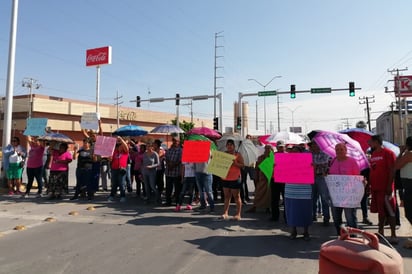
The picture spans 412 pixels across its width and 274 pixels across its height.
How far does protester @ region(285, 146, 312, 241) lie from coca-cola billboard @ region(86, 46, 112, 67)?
24.4m

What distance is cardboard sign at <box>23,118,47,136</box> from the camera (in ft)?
38.8

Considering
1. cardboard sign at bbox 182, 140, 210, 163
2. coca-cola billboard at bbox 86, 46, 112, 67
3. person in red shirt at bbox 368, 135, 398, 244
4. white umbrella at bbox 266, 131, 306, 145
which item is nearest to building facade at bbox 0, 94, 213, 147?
coca-cola billboard at bbox 86, 46, 112, 67

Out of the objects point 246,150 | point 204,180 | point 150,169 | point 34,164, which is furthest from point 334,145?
point 34,164

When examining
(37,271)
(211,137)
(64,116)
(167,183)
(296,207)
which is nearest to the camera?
(37,271)

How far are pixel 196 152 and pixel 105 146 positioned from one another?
10.8ft

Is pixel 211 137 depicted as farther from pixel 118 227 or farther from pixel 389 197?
pixel 389 197

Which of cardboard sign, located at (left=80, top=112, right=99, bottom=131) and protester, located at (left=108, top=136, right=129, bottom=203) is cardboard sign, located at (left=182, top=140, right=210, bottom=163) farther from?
cardboard sign, located at (left=80, top=112, right=99, bottom=131)

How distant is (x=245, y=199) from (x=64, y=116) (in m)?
50.4

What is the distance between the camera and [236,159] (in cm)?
782

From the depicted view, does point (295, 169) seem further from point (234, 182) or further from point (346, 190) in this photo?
point (234, 182)

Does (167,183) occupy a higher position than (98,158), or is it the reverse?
(98,158)

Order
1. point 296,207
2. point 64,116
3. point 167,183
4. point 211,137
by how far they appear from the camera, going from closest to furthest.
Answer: point 296,207, point 167,183, point 211,137, point 64,116

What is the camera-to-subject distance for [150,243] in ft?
19.6

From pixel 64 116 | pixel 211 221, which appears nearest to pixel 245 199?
pixel 211 221
